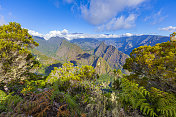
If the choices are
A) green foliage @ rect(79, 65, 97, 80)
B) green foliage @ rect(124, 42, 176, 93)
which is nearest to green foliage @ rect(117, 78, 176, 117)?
green foliage @ rect(124, 42, 176, 93)

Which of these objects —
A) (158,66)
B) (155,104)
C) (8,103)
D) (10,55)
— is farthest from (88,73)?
(8,103)

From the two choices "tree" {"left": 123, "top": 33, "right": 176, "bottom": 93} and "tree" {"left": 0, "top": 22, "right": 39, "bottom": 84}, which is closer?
"tree" {"left": 123, "top": 33, "right": 176, "bottom": 93}

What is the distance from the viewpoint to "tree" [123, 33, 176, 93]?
6.96m

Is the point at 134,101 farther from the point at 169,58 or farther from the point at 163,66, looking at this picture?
the point at 163,66

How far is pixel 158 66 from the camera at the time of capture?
25.8ft

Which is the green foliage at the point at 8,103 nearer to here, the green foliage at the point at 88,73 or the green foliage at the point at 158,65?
the green foliage at the point at 158,65

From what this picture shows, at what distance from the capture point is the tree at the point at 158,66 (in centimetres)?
696

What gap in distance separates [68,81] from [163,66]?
9625 millimetres

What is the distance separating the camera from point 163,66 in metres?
8.09

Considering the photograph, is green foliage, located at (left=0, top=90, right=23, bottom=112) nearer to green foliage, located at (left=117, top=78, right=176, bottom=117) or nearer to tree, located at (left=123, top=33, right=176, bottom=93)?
green foliage, located at (left=117, top=78, right=176, bottom=117)

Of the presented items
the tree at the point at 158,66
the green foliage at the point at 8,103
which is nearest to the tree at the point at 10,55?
the green foliage at the point at 8,103

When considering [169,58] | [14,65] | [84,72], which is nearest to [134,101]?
[169,58]

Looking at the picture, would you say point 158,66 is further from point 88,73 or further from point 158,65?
point 88,73

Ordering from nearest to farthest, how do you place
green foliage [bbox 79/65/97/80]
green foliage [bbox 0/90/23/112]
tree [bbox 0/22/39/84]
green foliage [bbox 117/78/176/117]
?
green foliage [bbox 0/90/23/112], green foliage [bbox 117/78/176/117], tree [bbox 0/22/39/84], green foliage [bbox 79/65/97/80]
